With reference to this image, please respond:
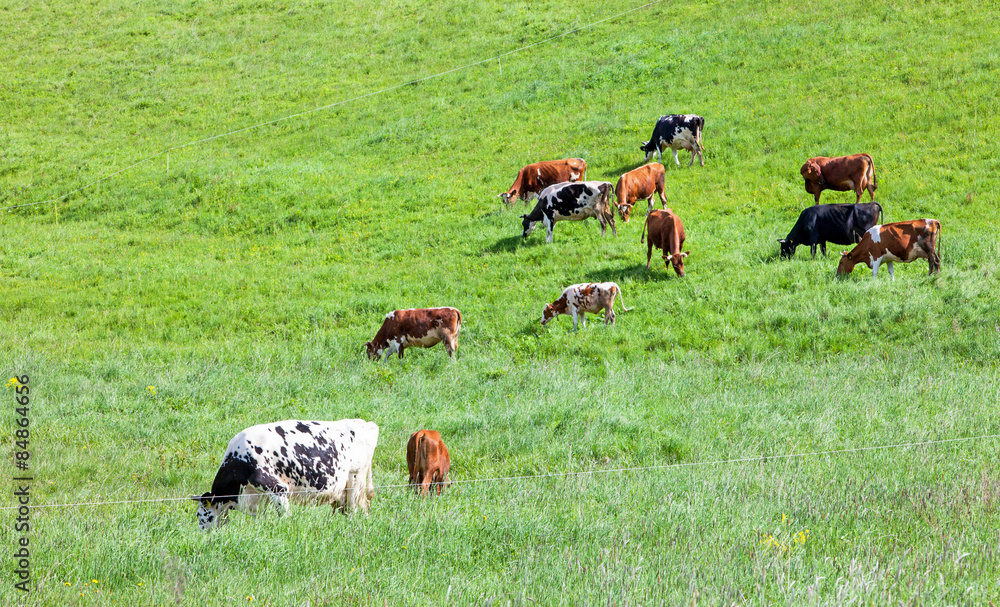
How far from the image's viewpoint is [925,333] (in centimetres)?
1202

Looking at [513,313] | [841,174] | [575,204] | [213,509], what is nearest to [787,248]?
[841,174]

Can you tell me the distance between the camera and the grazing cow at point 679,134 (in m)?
24.0

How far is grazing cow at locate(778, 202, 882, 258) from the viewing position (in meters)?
16.6

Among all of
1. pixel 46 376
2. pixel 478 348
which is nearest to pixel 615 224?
pixel 478 348

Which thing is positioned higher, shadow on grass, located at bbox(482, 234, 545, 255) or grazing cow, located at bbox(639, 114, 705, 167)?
grazing cow, located at bbox(639, 114, 705, 167)

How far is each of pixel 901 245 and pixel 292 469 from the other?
43.0 ft

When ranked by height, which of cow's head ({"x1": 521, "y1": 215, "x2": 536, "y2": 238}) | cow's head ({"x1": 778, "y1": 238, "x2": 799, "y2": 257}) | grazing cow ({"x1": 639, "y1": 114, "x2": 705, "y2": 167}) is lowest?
cow's head ({"x1": 778, "y1": 238, "x2": 799, "y2": 257})

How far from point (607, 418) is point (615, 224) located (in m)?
12.3

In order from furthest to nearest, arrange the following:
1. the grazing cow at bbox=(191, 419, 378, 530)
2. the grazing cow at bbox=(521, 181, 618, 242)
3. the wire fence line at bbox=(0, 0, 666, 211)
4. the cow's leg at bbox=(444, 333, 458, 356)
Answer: the wire fence line at bbox=(0, 0, 666, 211) < the grazing cow at bbox=(521, 181, 618, 242) < the cow's leg at bbox=(444, 333, 458, 356) < the grazing cow at bbox=(191, 419, 378, 530)

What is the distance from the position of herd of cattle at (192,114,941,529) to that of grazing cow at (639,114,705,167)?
0.11 ft

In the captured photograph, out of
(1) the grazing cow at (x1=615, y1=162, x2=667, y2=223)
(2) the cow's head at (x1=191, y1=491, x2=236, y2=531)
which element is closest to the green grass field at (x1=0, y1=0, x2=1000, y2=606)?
(2) the cow's head at (x1=191, y1=491, x2=236, y2=531)

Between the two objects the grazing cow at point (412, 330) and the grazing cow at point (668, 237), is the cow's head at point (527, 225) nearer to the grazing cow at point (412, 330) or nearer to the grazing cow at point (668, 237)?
the grazing cow at point (668, 237)

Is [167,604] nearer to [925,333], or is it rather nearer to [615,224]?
[925,333]

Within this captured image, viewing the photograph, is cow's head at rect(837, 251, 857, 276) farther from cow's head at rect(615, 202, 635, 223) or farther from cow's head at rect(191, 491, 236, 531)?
cow's head at rect(191, 491, 236, 531)
